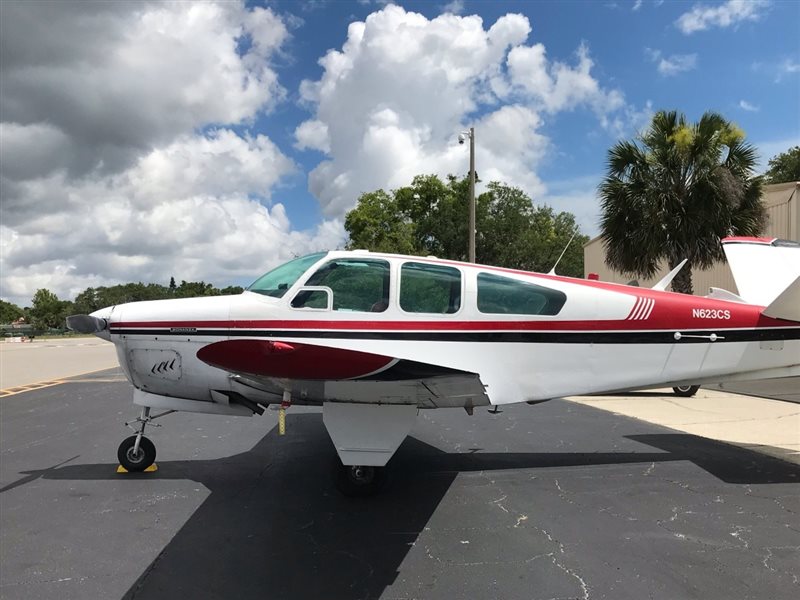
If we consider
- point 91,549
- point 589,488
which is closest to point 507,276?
point 589,488

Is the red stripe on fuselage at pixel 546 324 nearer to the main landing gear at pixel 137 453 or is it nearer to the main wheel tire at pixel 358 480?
the main landing gear at pixel 137 453

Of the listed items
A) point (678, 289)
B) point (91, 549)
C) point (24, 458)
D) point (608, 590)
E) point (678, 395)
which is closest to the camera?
point (608, 590)

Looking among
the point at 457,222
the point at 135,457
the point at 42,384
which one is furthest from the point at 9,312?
the point at 135,457

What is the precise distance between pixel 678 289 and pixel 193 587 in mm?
12499

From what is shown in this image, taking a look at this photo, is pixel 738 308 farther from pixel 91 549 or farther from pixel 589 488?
pixel 91 549

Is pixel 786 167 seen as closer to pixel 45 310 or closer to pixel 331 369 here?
pixel 331 369

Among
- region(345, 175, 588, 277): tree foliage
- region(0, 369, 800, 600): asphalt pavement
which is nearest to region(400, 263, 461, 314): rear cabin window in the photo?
region(0, 369, 800, 600): asphalt pavement

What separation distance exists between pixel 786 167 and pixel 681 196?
83.4 feet

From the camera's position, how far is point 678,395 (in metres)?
10.4

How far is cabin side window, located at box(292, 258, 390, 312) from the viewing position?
4.66 metres

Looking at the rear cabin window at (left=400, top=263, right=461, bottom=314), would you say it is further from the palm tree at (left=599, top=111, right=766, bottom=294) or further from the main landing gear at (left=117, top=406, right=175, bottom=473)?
the palm tree at (left=599, top=111, right=766, bottom=294)

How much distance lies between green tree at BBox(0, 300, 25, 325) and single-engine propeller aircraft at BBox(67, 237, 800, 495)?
407 feet

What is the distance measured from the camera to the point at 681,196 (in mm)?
12672

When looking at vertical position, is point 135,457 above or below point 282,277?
below
